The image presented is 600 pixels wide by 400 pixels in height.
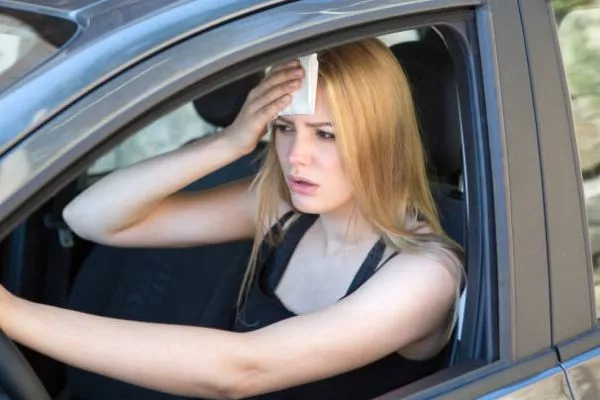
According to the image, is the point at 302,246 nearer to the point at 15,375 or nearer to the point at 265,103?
the point at 265,103

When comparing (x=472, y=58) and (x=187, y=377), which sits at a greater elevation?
(x=472, y=58)

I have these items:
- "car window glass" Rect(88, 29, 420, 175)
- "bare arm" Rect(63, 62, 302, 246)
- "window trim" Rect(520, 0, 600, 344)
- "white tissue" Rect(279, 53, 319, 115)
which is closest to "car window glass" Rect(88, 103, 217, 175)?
"car window glass" Rect(88, 29, 420, 175)

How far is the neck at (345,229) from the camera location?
82.4 inches

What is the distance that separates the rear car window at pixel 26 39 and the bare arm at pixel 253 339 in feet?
1.03

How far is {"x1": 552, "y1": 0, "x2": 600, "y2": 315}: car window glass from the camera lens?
5.89ft

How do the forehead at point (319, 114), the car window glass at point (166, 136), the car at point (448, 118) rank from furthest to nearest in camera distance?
1. the car window glass at point (166, 136)
2. the forehead at point (319, 114)
3. the car at point (448, 118)

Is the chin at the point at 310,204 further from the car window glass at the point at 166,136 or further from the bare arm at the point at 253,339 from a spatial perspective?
the car window glass at the point at 166,136

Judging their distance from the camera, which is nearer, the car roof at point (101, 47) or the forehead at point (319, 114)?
the car roof at point (101, 47)

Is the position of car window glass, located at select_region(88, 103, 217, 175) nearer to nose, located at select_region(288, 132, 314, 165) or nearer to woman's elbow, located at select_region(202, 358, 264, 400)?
nose, located at select_region(288, 132, 314, 165)

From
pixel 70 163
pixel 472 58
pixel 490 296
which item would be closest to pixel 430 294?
pixel 490 296

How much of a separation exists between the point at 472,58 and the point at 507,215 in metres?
0.24

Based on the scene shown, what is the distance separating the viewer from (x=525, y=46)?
173 cm

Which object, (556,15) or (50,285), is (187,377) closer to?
(556,15)

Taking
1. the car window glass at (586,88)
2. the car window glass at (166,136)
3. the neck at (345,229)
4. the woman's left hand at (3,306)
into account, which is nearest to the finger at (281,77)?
the neck at (345,229)
